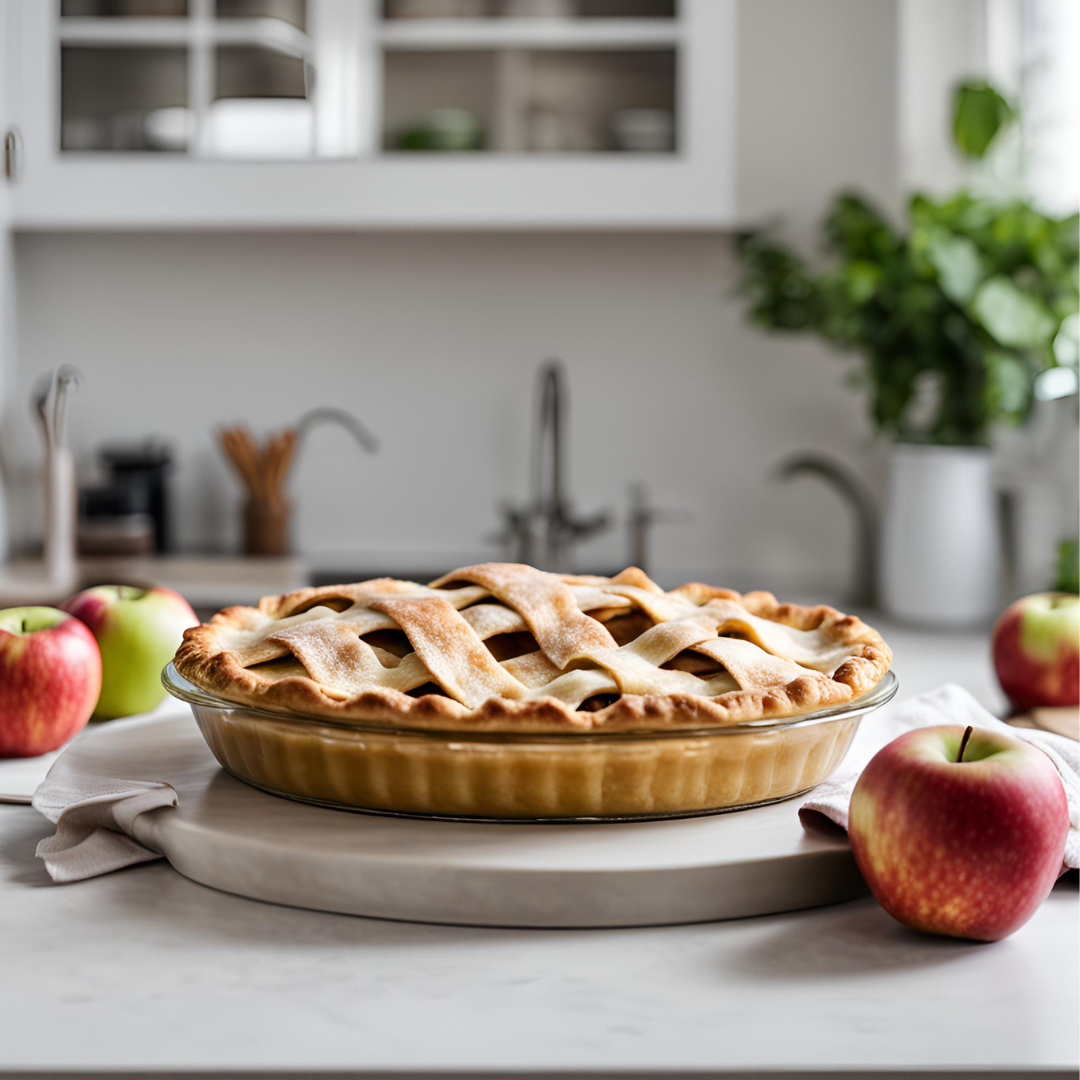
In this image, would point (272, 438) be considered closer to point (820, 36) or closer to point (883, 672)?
point (820, 36)

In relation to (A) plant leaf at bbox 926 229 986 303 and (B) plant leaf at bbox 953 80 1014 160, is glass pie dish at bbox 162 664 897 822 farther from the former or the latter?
(B) plant leaf at bbox 953 80 1014 160

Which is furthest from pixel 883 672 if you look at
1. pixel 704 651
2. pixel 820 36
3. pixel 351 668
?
pixel 820 36

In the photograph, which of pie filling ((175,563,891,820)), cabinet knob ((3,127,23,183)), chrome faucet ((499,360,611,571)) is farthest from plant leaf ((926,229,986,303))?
cabinet knob ((3,127,23,183))

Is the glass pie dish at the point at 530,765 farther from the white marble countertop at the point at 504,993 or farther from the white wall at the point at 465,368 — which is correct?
the white wall at the point at 465,368

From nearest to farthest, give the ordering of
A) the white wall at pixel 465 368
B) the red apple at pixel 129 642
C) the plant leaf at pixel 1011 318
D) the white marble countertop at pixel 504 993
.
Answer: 1. the white marble countertop at pixel 504 993
2. the red apple at pixel 129 642
3. the plant leaf at pixel 1011 318
4. the white wall at pixel 465 368

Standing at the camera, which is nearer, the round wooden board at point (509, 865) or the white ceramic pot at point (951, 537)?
the round wooden board at point (509, 865)

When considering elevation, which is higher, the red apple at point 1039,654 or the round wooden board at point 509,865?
the red apple at point 1039,654

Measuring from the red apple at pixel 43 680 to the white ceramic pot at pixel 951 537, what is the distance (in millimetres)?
1412

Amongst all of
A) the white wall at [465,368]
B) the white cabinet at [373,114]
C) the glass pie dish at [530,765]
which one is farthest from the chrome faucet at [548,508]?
the glass pie dish at [530,765]

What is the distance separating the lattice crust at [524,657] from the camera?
2.20 feet

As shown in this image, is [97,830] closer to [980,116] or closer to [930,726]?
[930,726]

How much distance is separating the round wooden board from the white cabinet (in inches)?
63.6

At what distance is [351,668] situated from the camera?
754 millimetres

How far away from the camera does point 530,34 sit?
2.18 m
